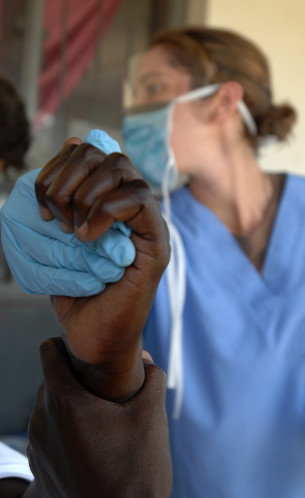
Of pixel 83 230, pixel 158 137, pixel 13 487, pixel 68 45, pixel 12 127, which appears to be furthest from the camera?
pixel 68 45

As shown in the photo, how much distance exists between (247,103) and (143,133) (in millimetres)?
269

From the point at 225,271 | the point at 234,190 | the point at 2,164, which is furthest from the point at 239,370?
the point at 2,164

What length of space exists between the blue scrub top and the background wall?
829 millimetres

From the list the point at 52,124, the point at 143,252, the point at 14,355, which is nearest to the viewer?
the point at 143,252

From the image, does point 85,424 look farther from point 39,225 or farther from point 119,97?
point 119,97

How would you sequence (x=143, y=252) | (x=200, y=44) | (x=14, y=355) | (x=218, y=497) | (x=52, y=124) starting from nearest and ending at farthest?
1. (x=143, y=252)
2. (x=218, y=497)
3. (x=200, y=44)
4. (x=14, y=355)
5. (x=52, y=124)

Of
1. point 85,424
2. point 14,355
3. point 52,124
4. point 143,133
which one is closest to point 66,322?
point 85,424

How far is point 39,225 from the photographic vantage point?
1.47 feet

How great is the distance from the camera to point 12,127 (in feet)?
4.97

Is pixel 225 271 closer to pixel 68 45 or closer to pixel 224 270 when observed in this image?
pixel 224 270

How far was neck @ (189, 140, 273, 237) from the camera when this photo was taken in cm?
124

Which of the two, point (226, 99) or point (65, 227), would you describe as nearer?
point (65, 227)

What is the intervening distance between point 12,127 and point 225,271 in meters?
0.81

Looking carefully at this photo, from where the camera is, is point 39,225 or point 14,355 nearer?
point 39,225
